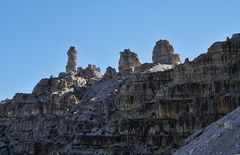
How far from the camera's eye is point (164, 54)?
138m

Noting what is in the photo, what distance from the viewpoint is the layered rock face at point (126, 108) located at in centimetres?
8369

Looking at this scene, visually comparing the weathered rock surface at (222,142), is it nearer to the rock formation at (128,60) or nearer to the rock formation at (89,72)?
the rock formation at (128,60)

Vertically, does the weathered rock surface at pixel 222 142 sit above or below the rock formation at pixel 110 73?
below

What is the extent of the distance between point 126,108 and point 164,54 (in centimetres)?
3778

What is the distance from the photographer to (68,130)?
110188 millimetres

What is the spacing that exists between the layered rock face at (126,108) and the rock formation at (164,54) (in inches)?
268

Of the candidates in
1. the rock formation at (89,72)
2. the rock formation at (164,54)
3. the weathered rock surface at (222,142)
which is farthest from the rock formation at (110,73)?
the weathered rock surface at (222,142)

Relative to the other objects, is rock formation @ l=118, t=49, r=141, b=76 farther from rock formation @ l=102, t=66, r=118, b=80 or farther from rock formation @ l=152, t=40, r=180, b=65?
rock formation @ l=152, t=40, r=180, b=65

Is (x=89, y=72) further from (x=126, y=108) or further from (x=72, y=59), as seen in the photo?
(x=126, y=108)

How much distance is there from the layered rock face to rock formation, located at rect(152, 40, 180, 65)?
6.81m

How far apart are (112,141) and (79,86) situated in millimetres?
43879

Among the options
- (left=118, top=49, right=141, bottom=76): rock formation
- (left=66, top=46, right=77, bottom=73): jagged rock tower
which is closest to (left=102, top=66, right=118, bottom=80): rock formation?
(left=118, top=49, right=141, bottom=76): rock formation

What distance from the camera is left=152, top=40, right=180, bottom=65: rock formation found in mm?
137125

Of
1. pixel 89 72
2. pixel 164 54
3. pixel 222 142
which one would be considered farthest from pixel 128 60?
pixel 222 142
